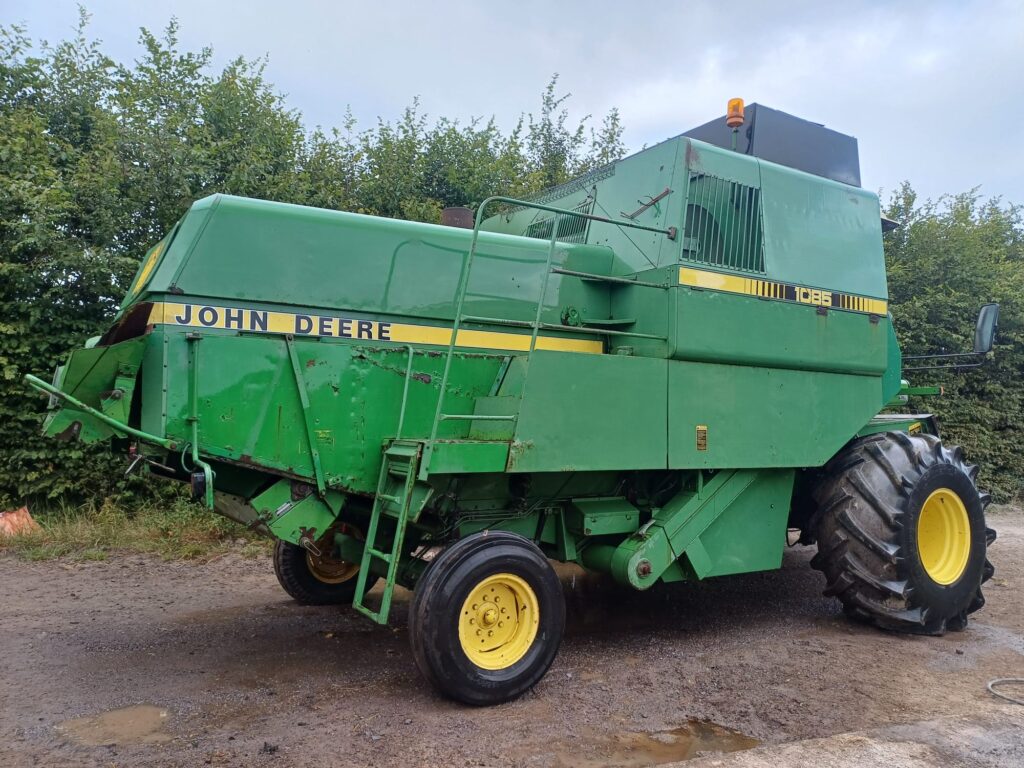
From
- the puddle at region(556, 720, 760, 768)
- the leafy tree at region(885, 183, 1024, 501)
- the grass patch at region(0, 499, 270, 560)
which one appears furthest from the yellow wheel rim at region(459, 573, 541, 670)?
the leafy tree at region(885, 183, 1024, 501)

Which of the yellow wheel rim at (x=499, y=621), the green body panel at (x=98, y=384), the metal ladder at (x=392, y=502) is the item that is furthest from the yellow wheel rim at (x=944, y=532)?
the green body panel at (x=98, y=384)

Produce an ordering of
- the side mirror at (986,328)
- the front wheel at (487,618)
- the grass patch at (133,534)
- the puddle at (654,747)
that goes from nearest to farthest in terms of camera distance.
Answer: the puddle at (654,747)
the front wheel at (487,618)
the side mirror at (986,328)
the grass patch at (133,534)

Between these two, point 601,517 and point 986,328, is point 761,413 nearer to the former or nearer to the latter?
point 601,517

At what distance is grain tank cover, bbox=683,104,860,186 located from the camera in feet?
19.5

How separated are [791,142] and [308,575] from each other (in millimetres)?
5173

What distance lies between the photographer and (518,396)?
430 centimetres

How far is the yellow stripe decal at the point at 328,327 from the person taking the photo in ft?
13.2

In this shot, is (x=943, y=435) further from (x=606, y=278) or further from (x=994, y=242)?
(x=606, y=278)

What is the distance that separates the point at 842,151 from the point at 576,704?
198 inches

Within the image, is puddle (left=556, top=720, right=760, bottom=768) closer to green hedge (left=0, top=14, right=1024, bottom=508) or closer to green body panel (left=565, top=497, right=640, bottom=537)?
green body panel (left=565, top=497, right=640, bottom=537)

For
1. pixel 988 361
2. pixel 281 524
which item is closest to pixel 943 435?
pixel 988 361

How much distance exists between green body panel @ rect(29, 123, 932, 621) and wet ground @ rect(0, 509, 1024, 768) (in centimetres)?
59

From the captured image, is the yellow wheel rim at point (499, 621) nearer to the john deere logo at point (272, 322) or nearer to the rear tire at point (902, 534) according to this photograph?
the john deere logo at point (272, 322)

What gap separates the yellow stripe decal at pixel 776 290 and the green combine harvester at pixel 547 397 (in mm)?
27
